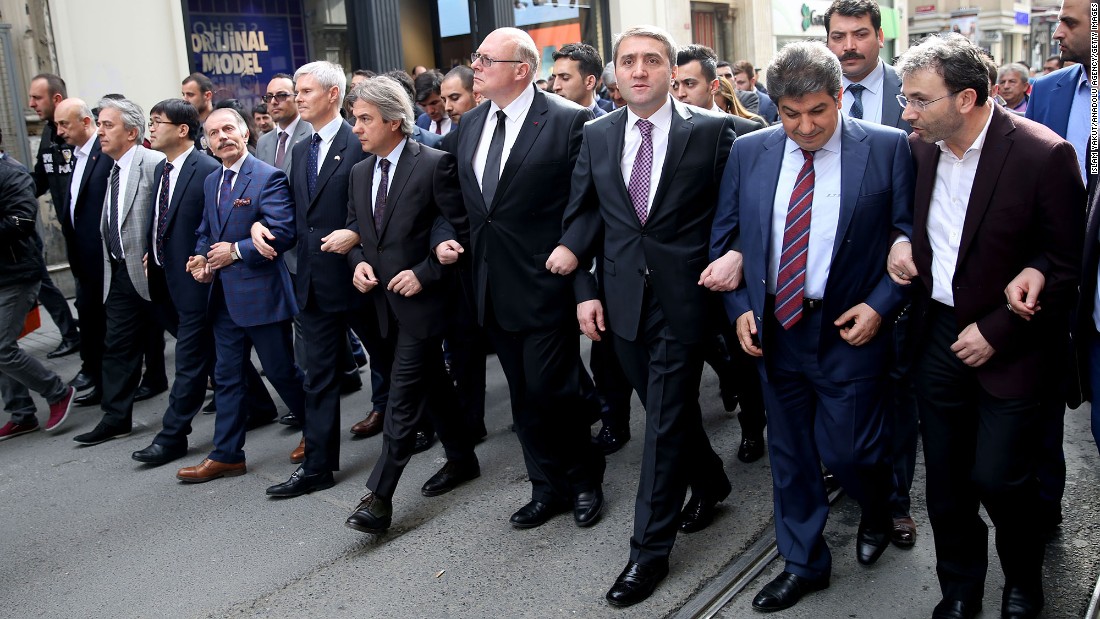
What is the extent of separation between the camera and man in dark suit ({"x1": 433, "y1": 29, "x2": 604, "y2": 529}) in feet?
14.6

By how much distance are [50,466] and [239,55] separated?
8054 mm

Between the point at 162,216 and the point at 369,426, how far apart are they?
1759 millimetres

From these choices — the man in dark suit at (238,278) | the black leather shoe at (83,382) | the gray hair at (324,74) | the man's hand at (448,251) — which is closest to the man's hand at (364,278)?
the man's hand at (448,251)

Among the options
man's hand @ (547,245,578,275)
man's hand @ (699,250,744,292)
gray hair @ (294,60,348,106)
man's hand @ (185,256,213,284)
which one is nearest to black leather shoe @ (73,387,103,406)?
man's hand @ (185,256,213,284)

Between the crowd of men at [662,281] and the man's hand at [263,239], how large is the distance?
0.05 feet

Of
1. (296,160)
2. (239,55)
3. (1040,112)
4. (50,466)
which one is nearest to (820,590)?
(1040,112)

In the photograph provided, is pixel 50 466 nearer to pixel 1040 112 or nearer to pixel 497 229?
pixel 497 229

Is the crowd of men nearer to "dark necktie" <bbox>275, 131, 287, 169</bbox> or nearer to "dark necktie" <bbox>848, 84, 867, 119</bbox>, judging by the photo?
"dark necktie" <bbox>848, 84, 867, 119</bbox>

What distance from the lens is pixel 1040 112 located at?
446 centimetres

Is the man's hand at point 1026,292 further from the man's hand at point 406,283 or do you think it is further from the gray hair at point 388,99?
the gray hair at point 388,99

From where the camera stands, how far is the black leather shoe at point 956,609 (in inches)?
138

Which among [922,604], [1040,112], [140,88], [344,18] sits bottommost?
[922,604]

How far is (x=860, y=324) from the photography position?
3531 mm

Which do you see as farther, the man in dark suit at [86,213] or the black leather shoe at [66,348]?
the black leather shoe at [66,348]
